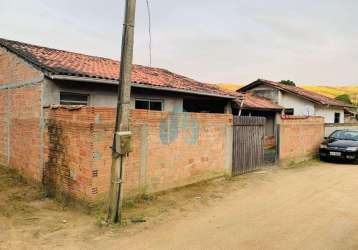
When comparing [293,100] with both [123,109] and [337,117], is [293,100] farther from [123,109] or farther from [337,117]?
[123,109]

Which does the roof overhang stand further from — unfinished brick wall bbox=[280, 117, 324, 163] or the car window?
the car window

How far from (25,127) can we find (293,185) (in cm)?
807

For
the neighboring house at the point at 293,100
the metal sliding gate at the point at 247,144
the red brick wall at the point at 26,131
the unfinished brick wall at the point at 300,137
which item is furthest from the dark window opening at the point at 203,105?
the neighboring house at the point at 293,100

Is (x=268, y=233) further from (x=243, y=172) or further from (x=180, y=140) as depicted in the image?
(x=243, y=172)

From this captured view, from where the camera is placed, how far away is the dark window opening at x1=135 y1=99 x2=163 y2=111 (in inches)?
441

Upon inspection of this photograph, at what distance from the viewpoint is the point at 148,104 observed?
1148 centimetres

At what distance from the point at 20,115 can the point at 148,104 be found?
402 centimetres

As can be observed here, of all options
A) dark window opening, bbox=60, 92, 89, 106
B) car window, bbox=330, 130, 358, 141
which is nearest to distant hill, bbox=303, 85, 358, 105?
car window, bbox=330, 130, 358, 141

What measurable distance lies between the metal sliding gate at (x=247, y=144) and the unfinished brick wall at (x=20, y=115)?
594 cm

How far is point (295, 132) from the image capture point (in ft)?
46.8

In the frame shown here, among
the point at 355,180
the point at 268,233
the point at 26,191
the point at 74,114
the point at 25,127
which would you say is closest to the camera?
the point at 268,233

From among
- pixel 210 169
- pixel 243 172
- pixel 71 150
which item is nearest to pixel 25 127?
pixel 71 150

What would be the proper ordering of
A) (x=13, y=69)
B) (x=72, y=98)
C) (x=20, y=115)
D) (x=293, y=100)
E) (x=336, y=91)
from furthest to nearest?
(x=336, y=91)
(x=293, y=100)
(x=13, y=69)
(x=20, y=115)
(x=72, y=98)

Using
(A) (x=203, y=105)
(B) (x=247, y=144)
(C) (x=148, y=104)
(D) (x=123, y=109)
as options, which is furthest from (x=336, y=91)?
(D) (x=123, y=109)
